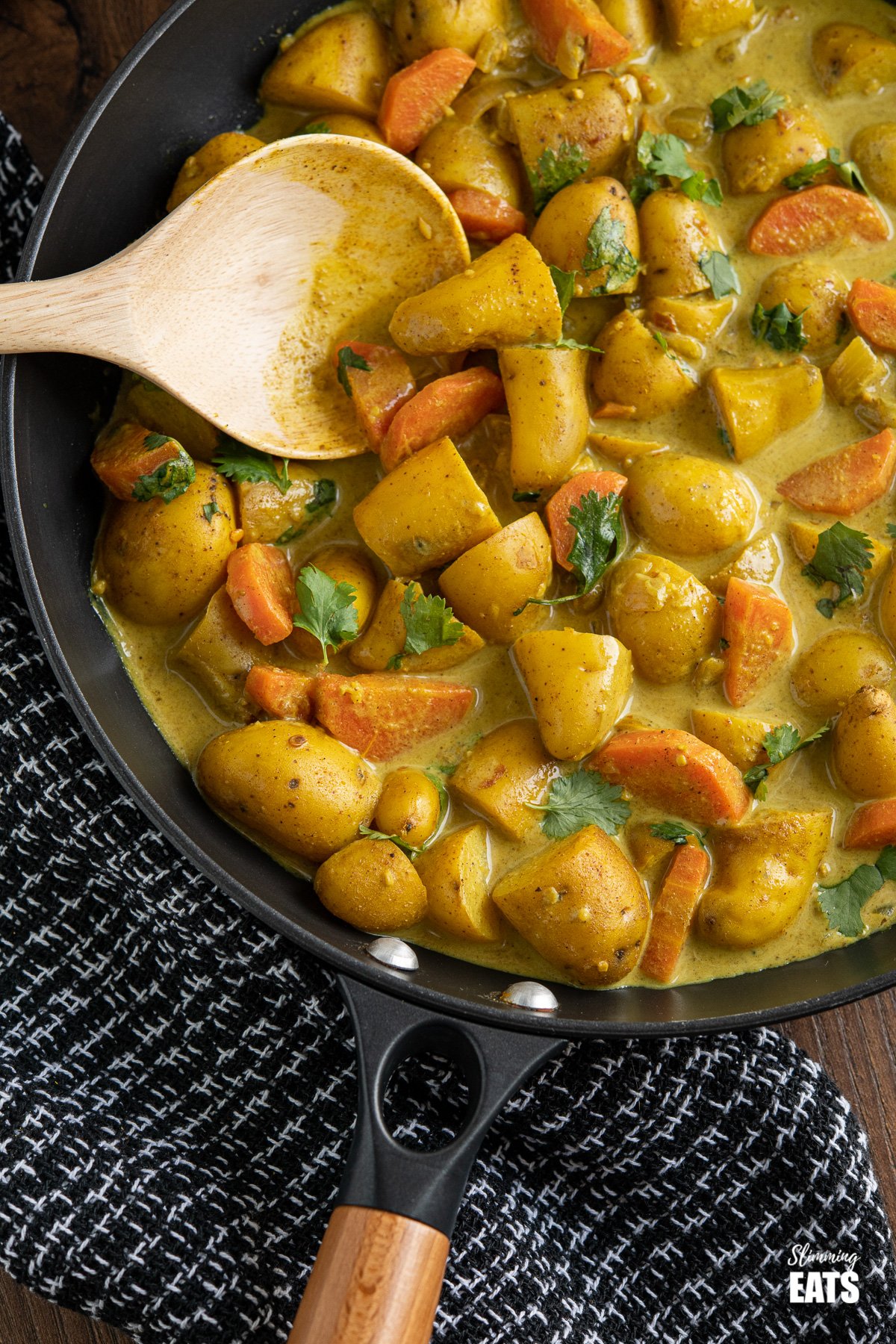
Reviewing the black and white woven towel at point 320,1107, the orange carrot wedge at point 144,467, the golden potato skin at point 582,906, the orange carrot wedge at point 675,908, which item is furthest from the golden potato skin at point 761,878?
the orange carrot wedge at point 144,467

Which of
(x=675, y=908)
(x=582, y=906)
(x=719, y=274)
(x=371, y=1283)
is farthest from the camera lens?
(x=719, y=274)

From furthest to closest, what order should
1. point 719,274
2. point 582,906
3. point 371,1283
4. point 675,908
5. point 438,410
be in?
point 719,274 → point 438,410 → point 675,908 → point 582,906 → point 371,1283


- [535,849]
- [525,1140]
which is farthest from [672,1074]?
[535,849]

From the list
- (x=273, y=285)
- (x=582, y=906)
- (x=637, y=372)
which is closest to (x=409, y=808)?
(x=582, y=906)

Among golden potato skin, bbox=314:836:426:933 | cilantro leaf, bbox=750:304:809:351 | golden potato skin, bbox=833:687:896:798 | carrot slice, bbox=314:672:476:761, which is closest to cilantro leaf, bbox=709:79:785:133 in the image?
cilantro leaf, bbox=750:304:809:351

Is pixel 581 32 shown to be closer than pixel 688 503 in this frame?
No

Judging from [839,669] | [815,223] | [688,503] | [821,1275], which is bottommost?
[821,1275]

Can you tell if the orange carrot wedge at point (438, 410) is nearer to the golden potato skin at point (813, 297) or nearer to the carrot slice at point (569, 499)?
the carrot slice at point (569, 499)

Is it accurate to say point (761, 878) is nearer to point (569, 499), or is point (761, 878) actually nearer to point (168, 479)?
point (569, 499)
